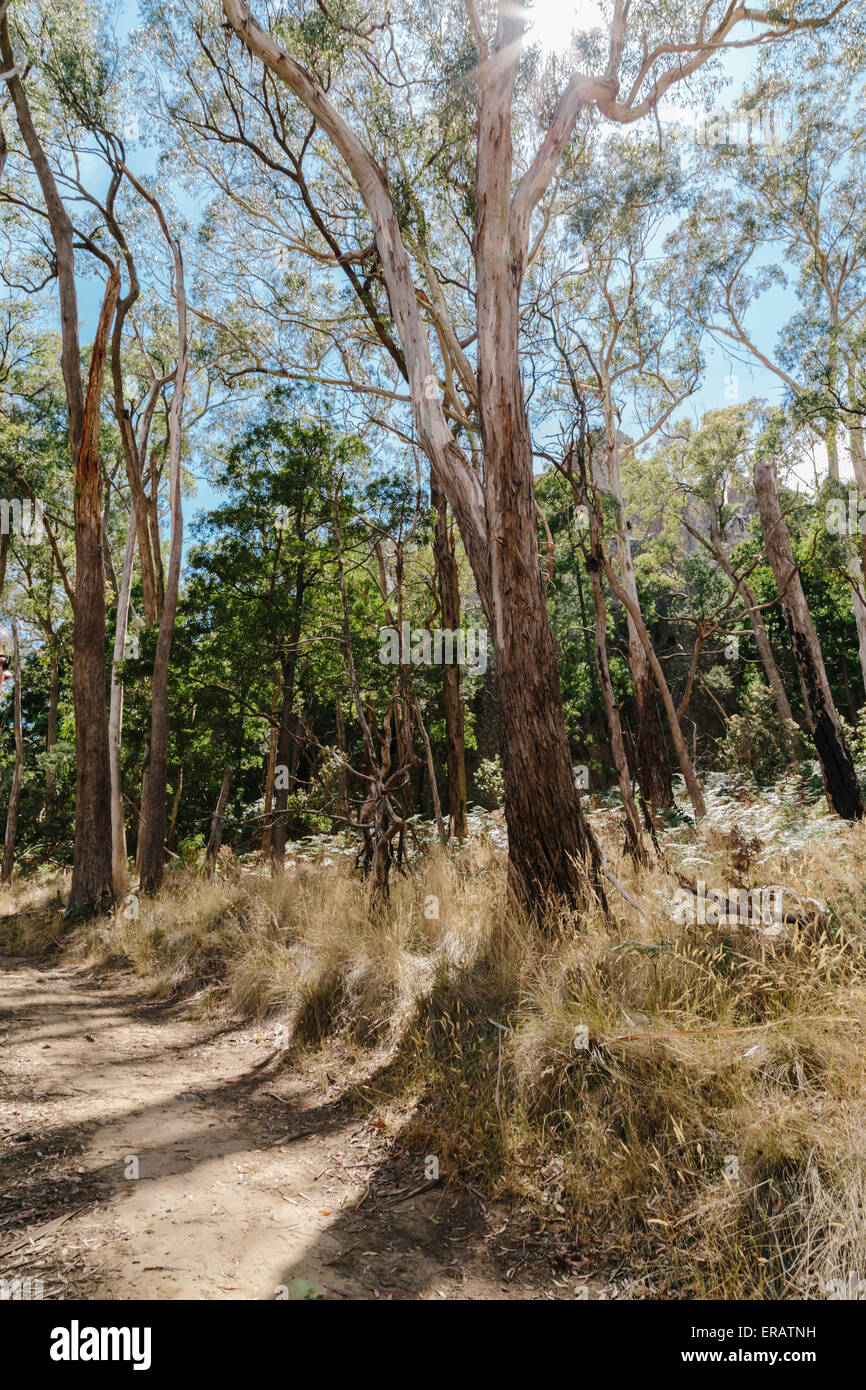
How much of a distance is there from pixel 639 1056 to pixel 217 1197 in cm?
168

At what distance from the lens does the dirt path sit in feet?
7.43

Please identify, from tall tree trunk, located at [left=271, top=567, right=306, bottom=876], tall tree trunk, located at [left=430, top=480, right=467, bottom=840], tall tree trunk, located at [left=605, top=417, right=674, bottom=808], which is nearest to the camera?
tall tree trunk, located at [left=271, top=567, right=306, bottom=876]

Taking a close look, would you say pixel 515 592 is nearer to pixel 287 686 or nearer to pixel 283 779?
pixel 283 779

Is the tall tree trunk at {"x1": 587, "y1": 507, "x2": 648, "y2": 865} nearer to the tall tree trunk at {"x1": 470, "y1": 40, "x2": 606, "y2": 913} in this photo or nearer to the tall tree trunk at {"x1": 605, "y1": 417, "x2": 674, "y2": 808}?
the tall tree trunk at {"x1": 470, "y1": 40, "x2": 606, "y2": 913}

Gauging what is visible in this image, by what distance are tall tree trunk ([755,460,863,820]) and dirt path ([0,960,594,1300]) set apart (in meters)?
9.81

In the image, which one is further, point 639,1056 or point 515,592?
point 515,592

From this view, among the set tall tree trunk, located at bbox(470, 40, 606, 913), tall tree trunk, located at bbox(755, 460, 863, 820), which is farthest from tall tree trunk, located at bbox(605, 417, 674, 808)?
tall tree trunk, located at bbox(470, 40, 606, 913)

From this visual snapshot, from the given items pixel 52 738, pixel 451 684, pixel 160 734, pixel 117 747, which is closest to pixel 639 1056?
pixel 451 684

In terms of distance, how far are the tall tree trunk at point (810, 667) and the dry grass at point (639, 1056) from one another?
6.53 m

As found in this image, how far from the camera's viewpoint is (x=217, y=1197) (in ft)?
9.15

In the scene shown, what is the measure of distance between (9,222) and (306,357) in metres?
6.14

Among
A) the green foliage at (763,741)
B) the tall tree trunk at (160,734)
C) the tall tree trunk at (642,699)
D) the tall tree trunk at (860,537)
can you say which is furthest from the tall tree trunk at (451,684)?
the green foliage at (763,741)

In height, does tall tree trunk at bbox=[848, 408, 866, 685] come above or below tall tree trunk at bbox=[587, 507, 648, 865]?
above
